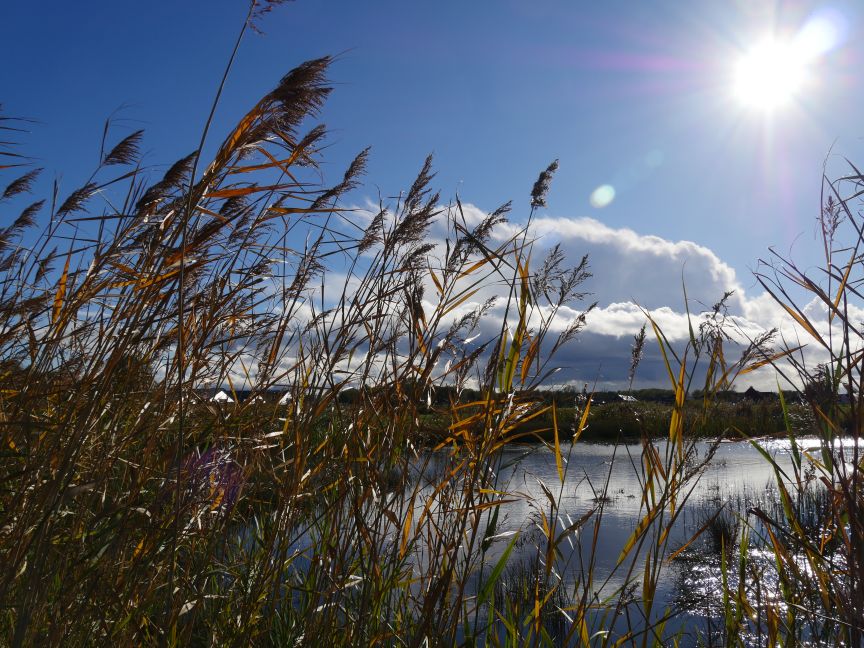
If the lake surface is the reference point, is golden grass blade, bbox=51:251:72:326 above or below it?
above

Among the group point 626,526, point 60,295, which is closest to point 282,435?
point 60,295

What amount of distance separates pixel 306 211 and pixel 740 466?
12904mm

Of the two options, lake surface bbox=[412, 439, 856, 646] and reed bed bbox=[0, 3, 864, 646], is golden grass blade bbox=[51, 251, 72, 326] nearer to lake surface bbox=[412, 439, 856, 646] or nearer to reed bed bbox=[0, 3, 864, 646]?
reed bed bbox=[0, 3, 864, 646]

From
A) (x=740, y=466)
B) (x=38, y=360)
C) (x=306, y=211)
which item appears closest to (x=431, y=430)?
(x=306, y=211)

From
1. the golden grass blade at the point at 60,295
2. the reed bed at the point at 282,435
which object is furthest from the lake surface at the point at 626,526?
the golden grass blade at the point at 60,295

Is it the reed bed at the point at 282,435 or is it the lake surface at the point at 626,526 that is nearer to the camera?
the reed bed at the point at 282,435

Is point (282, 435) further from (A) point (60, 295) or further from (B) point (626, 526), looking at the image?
(B) point (626, 526)

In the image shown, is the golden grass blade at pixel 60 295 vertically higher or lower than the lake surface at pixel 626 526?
higher

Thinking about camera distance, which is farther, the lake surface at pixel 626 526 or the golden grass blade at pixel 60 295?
the lake surface at pixel 626 526

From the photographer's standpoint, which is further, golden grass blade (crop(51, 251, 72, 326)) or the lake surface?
the lake surface

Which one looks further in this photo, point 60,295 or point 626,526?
point 626,526

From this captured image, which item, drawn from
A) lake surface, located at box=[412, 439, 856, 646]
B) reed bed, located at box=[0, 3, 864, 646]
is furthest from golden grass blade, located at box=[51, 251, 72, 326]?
lake surface, located at box=[412, 439, 856, 646]

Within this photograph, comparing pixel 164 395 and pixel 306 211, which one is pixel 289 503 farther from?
pixel 306 211

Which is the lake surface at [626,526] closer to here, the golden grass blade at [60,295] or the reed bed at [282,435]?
the reed bed at [282,435]
